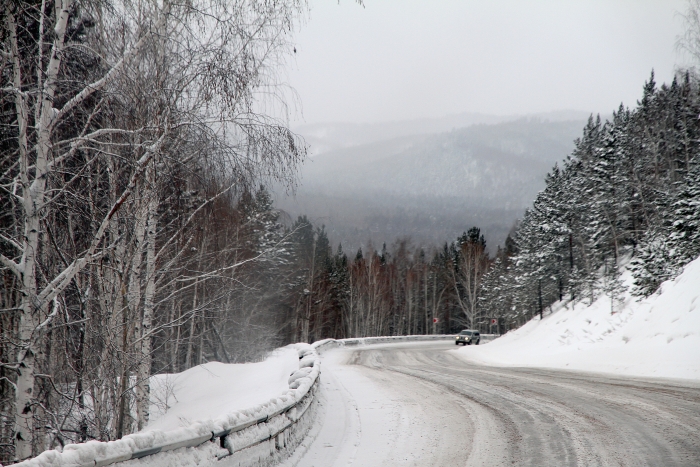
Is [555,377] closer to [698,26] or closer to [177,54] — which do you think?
[177,54]

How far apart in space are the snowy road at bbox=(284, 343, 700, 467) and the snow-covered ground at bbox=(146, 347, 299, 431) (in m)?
1.83

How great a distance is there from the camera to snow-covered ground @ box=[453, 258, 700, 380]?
49.8ft

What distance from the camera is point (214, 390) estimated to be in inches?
519

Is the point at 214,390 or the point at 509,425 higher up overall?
the point at 509,425

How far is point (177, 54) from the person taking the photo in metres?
5.54

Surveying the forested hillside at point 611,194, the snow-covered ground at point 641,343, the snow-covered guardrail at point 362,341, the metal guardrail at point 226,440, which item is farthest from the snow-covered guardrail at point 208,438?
the forested hillside at point 611,194

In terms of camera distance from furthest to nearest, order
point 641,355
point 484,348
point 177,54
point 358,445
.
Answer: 1. point 484,348
2. point 641,355
3. point 358,445
4. point 177,54

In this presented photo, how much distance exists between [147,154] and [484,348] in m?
31.9

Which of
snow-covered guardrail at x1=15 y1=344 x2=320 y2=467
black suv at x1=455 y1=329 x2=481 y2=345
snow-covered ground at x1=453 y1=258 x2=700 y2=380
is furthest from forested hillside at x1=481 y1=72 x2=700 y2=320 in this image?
snow-covered guardrail at x1=15 y1=344 x2=320 y2=467

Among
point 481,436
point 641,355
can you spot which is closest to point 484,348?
A: point 641,355

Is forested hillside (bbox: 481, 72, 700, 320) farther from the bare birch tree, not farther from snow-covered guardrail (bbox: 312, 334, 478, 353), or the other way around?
the bare birch tree

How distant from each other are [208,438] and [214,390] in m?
9.92

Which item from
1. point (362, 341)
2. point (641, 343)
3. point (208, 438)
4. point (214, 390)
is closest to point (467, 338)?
point (362, 341)

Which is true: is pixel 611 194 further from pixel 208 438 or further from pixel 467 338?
pixel 208 438
